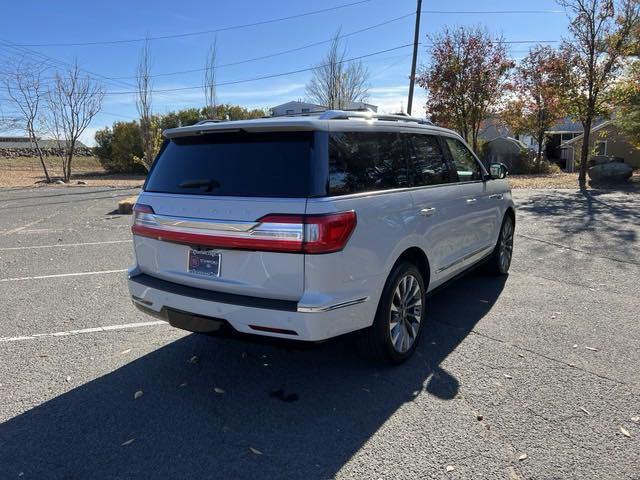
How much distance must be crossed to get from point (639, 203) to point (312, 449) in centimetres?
1326

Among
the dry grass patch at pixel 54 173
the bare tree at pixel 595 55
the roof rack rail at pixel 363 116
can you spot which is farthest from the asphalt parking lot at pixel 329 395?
the dry grass patch at pixel 54 173

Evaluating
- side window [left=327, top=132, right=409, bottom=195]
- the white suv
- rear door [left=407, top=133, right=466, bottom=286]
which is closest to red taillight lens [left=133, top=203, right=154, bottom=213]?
the white suv

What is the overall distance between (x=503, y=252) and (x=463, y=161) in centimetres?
170

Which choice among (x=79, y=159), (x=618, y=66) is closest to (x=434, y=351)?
(x=618, y=66)

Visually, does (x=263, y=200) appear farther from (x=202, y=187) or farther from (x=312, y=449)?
(x=312, y=449)

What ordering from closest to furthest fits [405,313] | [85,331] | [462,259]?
[405,313], [85,331], [462,259]

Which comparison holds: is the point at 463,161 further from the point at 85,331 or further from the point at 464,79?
the point at 464,79

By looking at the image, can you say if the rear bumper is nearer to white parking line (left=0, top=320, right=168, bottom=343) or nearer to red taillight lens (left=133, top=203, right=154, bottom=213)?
red taillight lens (left=133, top=203, right=154, bottom=213)

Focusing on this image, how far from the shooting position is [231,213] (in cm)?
304

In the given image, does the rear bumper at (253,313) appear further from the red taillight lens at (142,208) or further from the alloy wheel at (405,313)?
the red taillight lens at (142,208)

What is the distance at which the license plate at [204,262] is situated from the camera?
10.4 ft

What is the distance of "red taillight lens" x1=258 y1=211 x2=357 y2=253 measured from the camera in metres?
2.87

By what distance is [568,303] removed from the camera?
5199 millimetres

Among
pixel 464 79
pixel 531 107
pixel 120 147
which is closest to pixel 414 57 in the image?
pixel 464 79
